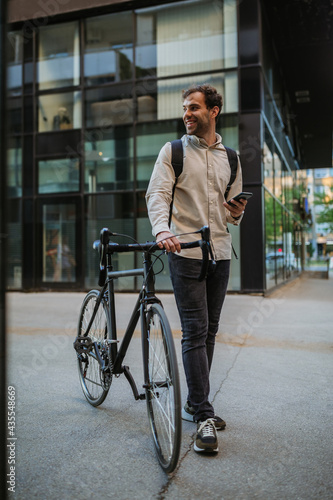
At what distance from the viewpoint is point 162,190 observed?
280 centimetres

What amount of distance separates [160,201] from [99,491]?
1548mm

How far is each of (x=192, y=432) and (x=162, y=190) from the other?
4.83ft

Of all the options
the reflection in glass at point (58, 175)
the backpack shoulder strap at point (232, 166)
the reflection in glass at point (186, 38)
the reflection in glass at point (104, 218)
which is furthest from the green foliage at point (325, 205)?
the backpack shoulder strap at point (232, 166)

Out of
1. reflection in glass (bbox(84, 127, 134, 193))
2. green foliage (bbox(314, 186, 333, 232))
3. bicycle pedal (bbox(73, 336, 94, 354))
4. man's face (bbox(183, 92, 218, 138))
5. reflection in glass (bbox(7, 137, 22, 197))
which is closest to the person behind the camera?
man's face (bbox(183, 92, 218, 138))

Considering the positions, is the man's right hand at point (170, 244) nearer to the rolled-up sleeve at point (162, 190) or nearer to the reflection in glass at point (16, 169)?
the rolled-up sleeve at point (162, 190)

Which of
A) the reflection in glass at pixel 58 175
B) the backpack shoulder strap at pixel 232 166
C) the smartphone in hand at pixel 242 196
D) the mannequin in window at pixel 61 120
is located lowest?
the smartphone in hand at pixel 242 196

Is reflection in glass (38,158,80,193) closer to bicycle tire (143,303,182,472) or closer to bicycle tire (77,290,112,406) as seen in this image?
bicycle tire (77,290,112,406)

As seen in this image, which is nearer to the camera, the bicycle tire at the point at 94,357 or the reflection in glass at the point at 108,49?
the bicycle tire at the point at 94,357

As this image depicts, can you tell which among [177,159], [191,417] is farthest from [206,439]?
[177,159]

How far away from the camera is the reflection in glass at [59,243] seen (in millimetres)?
12383

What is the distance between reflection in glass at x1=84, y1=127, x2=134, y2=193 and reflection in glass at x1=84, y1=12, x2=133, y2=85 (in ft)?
4.71

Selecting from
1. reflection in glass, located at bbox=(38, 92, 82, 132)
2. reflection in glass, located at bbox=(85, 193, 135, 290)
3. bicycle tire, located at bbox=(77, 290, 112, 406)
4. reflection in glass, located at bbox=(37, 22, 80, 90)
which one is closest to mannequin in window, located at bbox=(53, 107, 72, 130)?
reflection in glass, located at bbox=(38, 92, 82, 132)

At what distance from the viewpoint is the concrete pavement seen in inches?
85.9

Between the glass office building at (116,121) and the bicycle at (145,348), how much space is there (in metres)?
7.56
